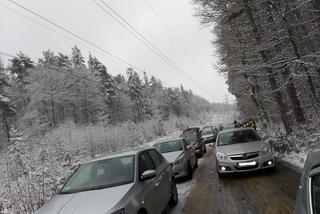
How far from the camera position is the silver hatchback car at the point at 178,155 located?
12.4 metres

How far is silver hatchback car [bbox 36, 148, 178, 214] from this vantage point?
515 cm

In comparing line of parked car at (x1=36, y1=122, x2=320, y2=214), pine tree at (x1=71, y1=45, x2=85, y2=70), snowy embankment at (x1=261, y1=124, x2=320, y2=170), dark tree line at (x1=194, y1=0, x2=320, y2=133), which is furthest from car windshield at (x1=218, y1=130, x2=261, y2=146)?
pine tree at (x1=71, y1=45, x2=85, y2=70)

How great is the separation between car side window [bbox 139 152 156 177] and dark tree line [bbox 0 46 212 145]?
4584 centimetres

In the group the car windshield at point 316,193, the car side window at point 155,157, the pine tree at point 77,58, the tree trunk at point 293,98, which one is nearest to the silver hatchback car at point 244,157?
the car side window at point 155,157

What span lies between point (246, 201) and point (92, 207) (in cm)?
432

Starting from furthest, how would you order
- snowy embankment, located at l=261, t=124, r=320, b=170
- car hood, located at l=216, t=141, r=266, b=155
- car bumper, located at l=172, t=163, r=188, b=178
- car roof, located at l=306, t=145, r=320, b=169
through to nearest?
snowy embankment, located at l=261, t=124, r=320, b=170
car bumper, located at l=172, t=163, r=188, b=178
car hood, located at l=216, t=141, r=266, b=155
car roof, located at l=306, t=145, r=320, b=169

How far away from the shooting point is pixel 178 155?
42.9 ft

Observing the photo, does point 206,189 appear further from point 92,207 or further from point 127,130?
point 127,130

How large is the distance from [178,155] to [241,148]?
2.76 m

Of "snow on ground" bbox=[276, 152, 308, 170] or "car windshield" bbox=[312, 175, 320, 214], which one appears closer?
"car windshield" bbox=[312, 175, 320, 214]

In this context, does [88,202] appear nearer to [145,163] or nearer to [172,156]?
[145,163]

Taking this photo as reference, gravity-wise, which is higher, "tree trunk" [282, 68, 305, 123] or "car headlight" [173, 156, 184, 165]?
"tree trunk" [282, 68, 305, 123]

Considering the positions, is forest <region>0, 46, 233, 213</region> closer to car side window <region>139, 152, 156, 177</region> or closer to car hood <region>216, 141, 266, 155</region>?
car hood <region>216, 141, 266, 155</region>

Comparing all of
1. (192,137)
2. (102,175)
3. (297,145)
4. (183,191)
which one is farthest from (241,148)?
(192,137)
